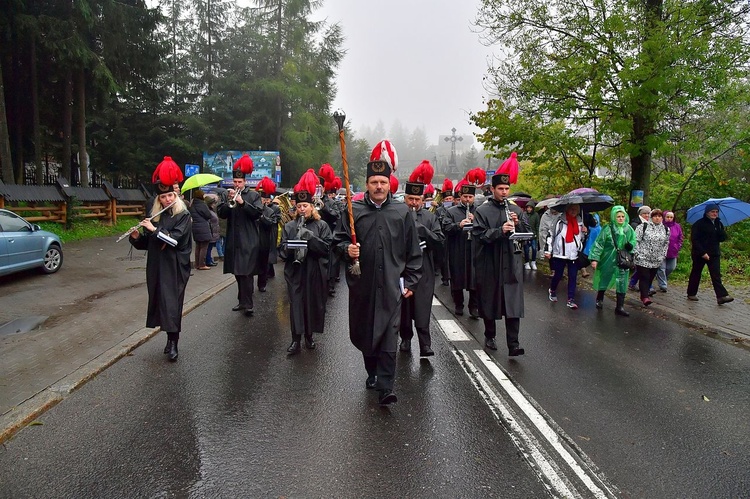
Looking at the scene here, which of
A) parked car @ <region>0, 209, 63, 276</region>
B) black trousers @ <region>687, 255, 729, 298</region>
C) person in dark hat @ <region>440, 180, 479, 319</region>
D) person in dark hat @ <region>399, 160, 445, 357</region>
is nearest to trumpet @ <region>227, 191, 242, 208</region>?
person in dark hat @ <region>399, 160, 445, 357</region>

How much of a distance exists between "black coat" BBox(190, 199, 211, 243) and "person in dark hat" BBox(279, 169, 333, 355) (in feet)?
22.2

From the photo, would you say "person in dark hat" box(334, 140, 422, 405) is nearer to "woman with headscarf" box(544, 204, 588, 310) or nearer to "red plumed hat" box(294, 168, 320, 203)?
"red plumed hat" box(294, 168, 320, 203)

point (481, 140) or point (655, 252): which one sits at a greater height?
point (481, 140)

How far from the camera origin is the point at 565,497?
9.60 ft

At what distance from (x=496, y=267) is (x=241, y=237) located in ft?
13.3

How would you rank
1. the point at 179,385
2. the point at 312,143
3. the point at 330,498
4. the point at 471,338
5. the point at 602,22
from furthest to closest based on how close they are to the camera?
1. the point at 312,143
2. the point at 602,22
3. the point at 471,338
4. the point at 179,385
5. the point at 330,498

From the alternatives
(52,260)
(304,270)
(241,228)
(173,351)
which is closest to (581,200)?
(304,270)

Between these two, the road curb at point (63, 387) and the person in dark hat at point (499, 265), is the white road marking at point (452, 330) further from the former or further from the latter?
the road curb at point (63, 387)

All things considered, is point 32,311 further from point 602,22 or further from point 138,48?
point 138,48

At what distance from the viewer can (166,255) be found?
18.1ft

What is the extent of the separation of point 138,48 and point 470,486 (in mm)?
22478

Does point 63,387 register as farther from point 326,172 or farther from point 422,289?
point 326,172

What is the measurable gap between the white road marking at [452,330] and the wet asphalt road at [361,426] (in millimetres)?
348

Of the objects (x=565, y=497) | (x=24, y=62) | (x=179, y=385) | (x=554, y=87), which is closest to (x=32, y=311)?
(x=179, y=385)
